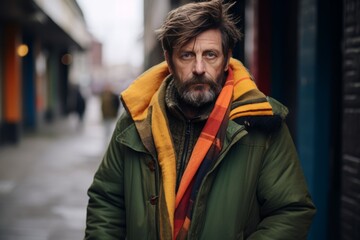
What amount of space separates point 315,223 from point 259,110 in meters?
3.21

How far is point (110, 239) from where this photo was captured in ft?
8.14

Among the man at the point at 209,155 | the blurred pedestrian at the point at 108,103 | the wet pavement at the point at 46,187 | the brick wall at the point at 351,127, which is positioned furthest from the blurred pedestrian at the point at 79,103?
the man at the point at 209,155

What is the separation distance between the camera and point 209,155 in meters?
2.23

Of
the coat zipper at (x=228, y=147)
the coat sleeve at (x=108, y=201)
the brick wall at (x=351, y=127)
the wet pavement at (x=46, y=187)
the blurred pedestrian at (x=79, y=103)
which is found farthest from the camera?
the blurred pedestrian at (x=79, y=103)

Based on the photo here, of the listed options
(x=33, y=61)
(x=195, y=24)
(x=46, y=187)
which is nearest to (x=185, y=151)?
(x=195, y=24)

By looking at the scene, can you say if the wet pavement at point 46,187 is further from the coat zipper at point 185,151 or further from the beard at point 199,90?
the beard at point 199,90

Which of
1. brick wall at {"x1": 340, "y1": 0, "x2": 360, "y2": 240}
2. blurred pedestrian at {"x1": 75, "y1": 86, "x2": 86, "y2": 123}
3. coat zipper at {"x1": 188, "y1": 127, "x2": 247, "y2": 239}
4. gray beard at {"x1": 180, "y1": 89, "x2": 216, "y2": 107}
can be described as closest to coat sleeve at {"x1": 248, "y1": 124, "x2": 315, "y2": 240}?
coat zipper at {"x1": 188, "y1": 127, "x2": 247, "y2": 239}

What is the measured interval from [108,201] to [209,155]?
57cm

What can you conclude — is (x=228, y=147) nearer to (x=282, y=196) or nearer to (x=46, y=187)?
(x=282, y=196)

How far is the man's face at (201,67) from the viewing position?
2.28 meters

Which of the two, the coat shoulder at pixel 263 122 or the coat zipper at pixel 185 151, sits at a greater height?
the coat shoulder at pixel 263 122

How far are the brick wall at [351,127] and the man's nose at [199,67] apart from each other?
208 centimetres

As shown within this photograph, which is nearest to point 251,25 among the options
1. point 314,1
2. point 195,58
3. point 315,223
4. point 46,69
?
point 314,1

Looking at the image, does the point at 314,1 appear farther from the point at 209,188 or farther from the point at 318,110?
the point at 209,188
